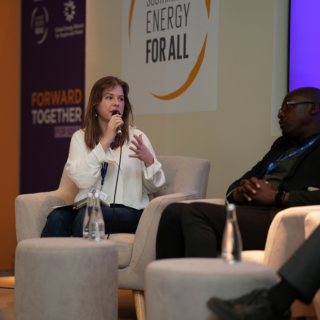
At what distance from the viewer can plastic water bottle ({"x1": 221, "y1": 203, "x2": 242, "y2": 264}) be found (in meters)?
1.69

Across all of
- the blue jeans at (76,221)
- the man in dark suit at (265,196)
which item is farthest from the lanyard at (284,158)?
the blue jeans at (76,221)

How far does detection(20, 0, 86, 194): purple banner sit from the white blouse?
2.19 metres

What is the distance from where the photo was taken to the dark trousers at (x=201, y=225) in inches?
92.4

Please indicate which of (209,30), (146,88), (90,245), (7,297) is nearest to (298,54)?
(209,30)

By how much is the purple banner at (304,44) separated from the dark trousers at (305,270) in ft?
5.90

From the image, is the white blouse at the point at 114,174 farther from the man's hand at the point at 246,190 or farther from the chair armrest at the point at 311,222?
the chair armrest at the point at 311,222

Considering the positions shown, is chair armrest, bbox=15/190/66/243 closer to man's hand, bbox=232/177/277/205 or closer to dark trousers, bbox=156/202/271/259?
dark trousers, bbox=156/202/271/259

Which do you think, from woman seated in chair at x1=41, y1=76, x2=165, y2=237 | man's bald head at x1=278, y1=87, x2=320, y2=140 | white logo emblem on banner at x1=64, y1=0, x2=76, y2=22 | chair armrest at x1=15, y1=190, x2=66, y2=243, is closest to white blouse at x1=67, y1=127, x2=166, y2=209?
woman seated in chair at x1=41, y1=76, x2=165, y2=237

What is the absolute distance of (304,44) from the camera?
3336mm

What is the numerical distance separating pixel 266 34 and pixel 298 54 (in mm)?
306

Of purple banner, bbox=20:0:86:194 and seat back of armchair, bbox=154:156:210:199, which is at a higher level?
purple banner, bbox=20:0:86:194

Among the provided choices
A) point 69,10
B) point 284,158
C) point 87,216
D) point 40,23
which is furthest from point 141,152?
point 40,23

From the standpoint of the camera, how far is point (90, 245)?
2148 mm

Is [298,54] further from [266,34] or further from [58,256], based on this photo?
[58,256]
